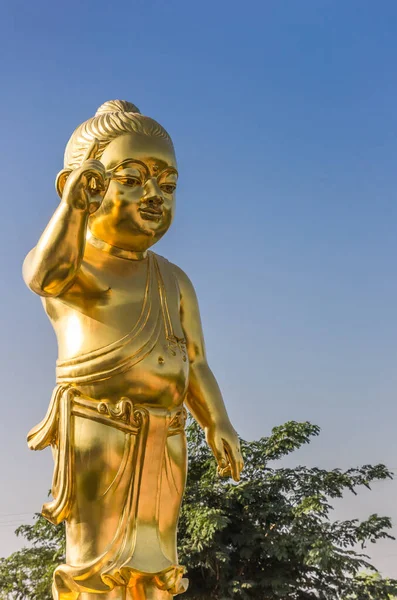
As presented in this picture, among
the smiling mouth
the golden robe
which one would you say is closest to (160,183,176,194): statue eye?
the smiling mouth

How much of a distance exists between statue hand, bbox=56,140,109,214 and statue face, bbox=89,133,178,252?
0.28 metres

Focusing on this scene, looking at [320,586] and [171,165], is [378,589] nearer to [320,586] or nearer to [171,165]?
[320,586]

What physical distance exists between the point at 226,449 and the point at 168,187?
144 cm

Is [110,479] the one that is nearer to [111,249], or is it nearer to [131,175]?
[111,249]

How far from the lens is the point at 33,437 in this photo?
3.95 m

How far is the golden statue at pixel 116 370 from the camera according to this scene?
369cm

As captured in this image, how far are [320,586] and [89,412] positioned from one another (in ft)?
49.6

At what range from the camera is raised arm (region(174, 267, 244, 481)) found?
4332mm

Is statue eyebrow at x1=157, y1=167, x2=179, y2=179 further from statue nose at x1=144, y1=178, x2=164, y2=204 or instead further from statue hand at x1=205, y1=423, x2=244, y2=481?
statue hand at x1=205, y1=423, x2=244, y2=481

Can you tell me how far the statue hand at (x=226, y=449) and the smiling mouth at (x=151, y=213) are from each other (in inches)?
46.4

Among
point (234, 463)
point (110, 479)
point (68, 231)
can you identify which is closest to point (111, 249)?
point (68, 231)

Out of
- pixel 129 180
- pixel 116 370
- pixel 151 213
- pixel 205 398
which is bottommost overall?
pixel 116 370

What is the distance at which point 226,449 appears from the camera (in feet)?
14.2

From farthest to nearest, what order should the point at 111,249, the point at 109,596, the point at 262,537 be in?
the point at 262,537
the point at 111,249
the point at 109,596
